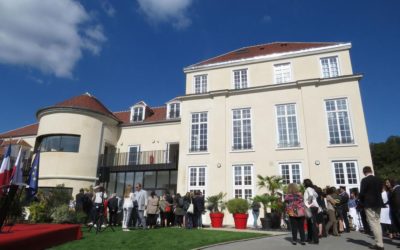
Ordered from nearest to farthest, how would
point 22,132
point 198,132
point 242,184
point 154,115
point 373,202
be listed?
point 373,202 < point 242,184 < point 198,132 < point 154,115 < point 22,132

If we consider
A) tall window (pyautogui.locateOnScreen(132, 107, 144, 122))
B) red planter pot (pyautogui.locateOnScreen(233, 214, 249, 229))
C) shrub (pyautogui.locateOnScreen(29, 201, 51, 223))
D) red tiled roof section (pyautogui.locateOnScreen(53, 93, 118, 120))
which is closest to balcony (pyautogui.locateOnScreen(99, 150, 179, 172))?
tall window (pyautogui.locateOnScreen(132, 107, 144, 122))

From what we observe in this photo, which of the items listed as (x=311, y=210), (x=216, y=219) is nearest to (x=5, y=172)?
(x=311, y=210)

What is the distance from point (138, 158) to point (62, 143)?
5.86 meters

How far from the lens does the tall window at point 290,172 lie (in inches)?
707

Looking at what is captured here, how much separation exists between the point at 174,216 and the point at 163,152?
8.51 meters

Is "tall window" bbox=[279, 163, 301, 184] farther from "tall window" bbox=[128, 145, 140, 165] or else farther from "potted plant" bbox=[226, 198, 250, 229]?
"tall window" bbox=[128, 145, 140, 165]

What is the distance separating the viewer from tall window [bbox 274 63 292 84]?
2048 centimetres

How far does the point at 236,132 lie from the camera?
2005cm

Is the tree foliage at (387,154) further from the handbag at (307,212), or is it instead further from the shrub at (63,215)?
the shrub at (63,215)

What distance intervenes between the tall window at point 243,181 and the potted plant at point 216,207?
1.07m

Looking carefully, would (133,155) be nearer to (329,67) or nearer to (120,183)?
(120,183)

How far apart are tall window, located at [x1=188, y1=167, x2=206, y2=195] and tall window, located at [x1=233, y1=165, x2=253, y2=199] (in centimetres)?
211

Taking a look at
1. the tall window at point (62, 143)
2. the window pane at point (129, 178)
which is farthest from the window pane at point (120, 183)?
the tall window at point (62, 143)

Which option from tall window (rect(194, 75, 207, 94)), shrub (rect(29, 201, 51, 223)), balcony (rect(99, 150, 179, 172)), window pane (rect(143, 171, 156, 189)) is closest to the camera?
shrub (rect(29, 201, 51, 223))
